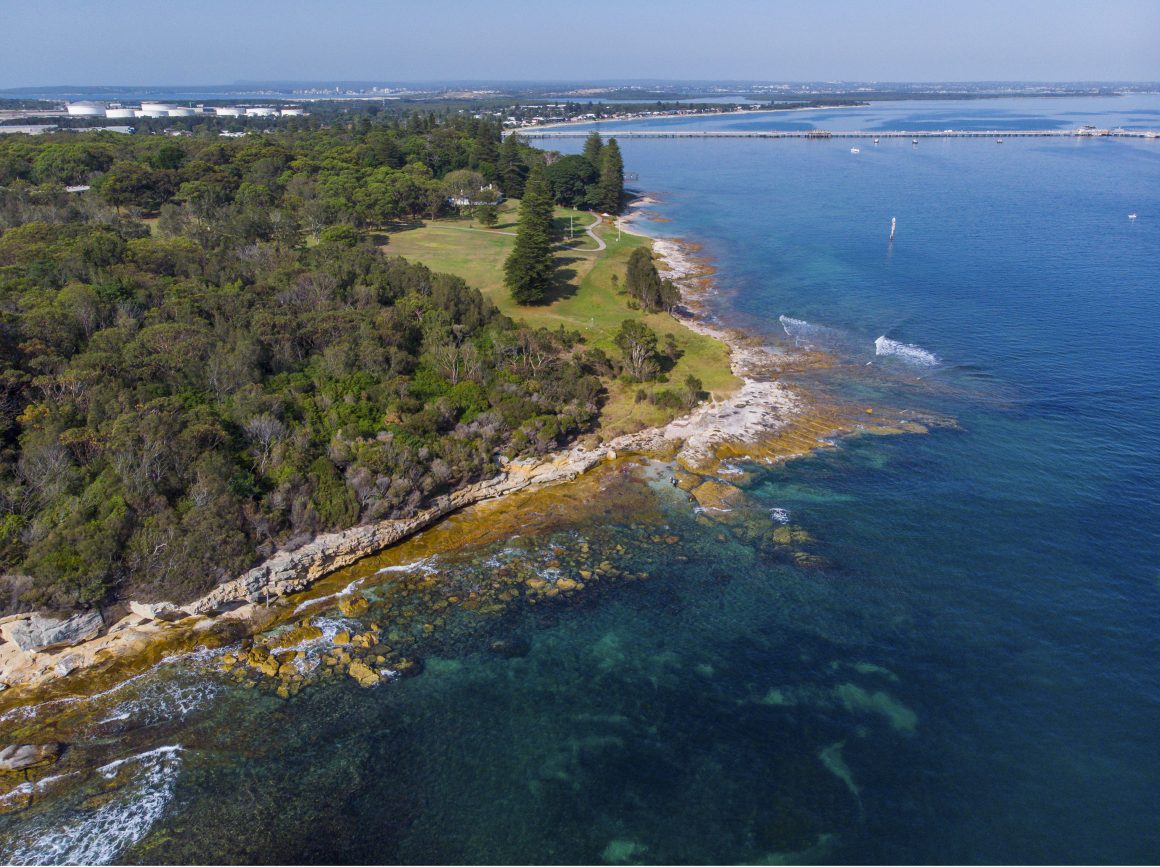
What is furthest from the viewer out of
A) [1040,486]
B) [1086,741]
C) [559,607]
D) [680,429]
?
[680,429]

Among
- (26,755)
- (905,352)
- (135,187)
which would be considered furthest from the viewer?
(135,187)

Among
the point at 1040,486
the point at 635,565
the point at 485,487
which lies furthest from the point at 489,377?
the point at 1040,486

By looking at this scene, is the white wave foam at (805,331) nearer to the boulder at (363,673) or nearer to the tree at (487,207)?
the tree at (487,207)

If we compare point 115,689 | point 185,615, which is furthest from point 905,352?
point 115,689

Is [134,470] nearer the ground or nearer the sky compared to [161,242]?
nearer the ground

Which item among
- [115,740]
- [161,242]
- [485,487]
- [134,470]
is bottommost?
[115,740]

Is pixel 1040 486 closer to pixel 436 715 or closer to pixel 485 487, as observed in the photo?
pixel 485 487

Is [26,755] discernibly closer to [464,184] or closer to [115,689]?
[115,689]
